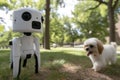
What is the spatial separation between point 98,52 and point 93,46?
1.14 feet

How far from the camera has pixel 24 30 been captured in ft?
17.1

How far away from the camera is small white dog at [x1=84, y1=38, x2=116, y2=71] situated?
597 centimetres

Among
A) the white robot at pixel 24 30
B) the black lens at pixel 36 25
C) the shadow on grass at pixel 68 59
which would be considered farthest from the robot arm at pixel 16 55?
the shadow on grass at pixel 68 59

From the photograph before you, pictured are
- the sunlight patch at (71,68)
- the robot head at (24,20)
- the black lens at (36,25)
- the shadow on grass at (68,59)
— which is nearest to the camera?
the robot head at (24,20)

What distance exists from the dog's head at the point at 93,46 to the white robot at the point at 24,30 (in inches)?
49.3

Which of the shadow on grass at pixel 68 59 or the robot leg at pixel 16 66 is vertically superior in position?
the robot leg at pixel 16 66

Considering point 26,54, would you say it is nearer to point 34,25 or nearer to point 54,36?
point 34,25

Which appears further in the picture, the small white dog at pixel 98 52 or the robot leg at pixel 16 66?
the small white dog at pixel 98 52

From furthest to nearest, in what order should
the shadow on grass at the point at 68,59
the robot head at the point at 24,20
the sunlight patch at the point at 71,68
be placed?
1. the shadow on grass at the point at 68,59
2. the sunlight patch at the point at 71,68
3. the robot head at the point at 24,20

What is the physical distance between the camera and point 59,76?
5750 mm

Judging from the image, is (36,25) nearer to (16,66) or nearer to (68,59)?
(16,66)

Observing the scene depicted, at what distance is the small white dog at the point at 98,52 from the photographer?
5.97 metres

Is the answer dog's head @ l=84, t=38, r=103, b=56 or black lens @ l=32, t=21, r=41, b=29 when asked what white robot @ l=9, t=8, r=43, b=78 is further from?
dog's head @ l=84, t=38, r=103, b=56

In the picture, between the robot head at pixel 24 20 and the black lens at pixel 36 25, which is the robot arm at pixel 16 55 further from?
the black lens at pixel 36 25
